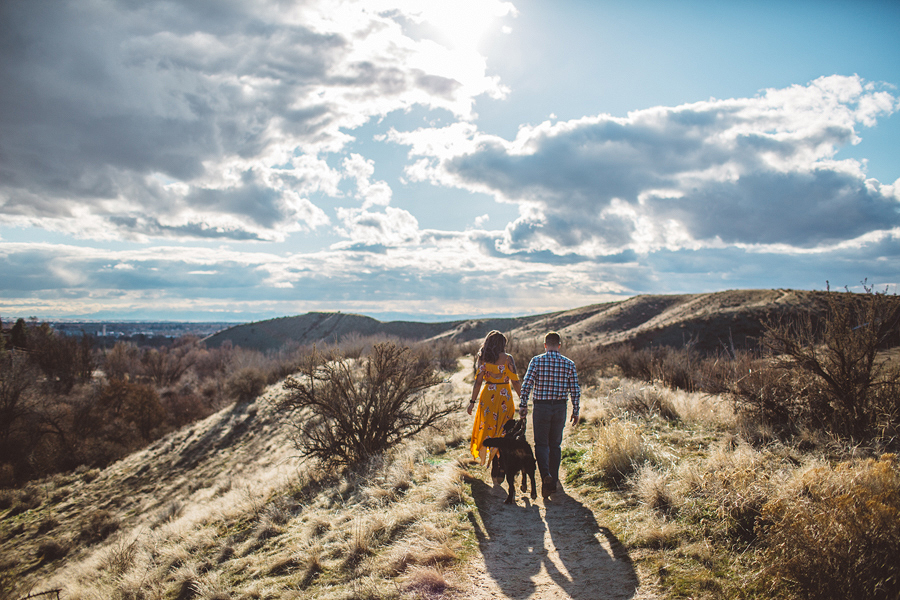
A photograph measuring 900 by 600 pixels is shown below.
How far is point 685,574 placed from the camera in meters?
3.76

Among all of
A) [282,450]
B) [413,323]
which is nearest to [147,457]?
[282,450]

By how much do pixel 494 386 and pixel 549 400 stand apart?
936mm

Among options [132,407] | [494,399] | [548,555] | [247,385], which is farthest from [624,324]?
[548,555]

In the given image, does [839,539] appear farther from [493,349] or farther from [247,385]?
[247,385]

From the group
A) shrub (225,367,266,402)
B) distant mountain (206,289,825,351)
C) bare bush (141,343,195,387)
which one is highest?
distant mountain (206,289,825,351)

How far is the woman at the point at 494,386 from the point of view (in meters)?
6.34

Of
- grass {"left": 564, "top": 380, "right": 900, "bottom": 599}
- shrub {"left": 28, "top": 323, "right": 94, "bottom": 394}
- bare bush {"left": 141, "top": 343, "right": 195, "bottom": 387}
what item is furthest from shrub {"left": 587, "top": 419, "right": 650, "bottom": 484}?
bare bush {"left": 141, "top": 343, "right": 195, "bottom": 387}

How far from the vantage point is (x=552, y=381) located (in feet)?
18.6

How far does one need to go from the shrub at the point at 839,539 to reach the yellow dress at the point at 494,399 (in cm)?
330

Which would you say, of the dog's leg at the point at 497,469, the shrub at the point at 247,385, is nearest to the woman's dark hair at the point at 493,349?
the dog's leg at the point at 497,469

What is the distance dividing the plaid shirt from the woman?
0.51m

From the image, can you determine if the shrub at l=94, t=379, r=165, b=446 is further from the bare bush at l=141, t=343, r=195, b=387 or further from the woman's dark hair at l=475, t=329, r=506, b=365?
the woman's dark hair at l=475, t=329, r=506, b=365

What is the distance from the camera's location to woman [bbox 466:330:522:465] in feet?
20.8

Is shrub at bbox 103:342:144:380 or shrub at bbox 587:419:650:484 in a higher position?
shrub at bbox 587:419:650:484
